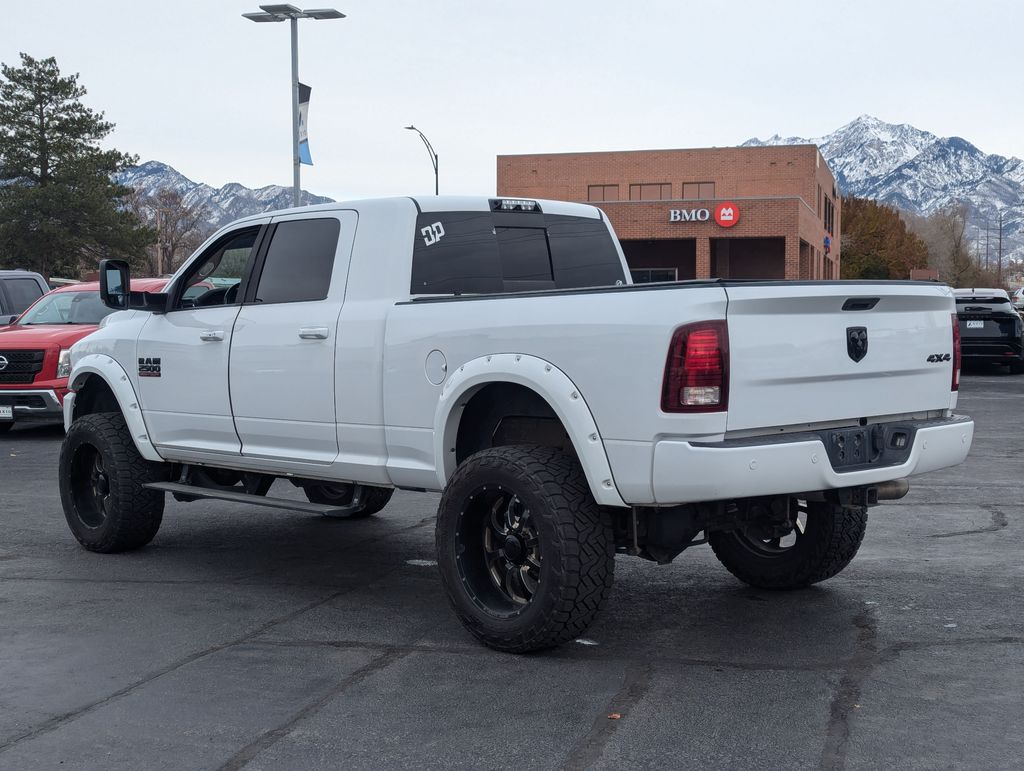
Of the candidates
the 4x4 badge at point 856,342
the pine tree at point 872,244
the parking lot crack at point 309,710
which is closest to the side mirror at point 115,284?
the parking lot crack at point 309,710

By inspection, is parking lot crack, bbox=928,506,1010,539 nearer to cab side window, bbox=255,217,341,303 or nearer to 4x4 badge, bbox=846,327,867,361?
4x4 badge, bbox=846,327,867,361

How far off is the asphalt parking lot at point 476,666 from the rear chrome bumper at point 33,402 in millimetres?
6935

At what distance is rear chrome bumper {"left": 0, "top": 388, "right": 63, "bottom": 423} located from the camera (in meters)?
14.6

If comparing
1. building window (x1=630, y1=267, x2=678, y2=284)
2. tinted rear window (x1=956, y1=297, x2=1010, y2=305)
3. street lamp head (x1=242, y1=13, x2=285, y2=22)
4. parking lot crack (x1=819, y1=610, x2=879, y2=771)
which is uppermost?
street lamp head (x1=242, y1=13, x2=285, y2=22)

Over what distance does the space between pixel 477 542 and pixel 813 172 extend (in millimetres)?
63668

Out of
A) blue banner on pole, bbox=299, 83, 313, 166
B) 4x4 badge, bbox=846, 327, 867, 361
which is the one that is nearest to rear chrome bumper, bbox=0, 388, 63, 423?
4x4 badge, bbox=846, 327, 867, 361

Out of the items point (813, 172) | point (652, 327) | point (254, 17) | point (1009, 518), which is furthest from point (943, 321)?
point (813, 172)

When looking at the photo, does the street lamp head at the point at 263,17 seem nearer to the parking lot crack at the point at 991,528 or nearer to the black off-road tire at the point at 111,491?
the black off-road tire at the point at 111,491

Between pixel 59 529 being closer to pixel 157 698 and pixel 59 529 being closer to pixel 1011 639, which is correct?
pixel 157 698

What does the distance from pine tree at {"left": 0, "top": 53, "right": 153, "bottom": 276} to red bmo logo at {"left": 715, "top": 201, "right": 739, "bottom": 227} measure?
32188 millimetres

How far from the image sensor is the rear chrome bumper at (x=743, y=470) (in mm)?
4793

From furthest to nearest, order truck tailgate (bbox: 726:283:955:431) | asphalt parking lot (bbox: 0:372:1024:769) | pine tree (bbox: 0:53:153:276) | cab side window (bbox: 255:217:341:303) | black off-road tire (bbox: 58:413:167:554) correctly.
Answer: pine tree (bbox: 0:53:153:276), black off-road tire (bbox: 58:413:167:554), cab side window (bbox: 255:217:341:303), truck tailgate (bbox: 726:283:955:431), asphalt parking lot (bbox: 0:372:1024:769)

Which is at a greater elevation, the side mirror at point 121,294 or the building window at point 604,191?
the building window at point 604,191

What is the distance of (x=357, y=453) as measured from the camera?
6203mm
